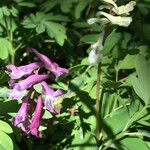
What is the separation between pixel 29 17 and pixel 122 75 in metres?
0.62

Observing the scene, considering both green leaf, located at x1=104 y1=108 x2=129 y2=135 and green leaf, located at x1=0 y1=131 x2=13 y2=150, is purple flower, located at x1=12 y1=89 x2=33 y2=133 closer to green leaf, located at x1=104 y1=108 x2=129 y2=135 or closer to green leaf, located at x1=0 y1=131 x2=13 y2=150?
green leaf, located at x1=0 y1=131 x2=13 y2=150

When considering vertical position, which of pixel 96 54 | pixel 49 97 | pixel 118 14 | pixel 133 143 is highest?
pixel 118 14

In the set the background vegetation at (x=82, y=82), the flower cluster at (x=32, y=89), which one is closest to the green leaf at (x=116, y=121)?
the background vegetation at (x=82, y=82)

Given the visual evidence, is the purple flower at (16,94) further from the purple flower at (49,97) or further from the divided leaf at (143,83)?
the divided leaf at (143,83)

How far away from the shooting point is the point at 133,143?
4.99 ft

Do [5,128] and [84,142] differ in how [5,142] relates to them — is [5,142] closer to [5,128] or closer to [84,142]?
[5,128]

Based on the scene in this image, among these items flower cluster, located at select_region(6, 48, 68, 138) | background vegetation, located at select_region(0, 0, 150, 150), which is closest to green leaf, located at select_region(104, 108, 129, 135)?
background vegetation, located at select_region(0, 0, 150, 150)

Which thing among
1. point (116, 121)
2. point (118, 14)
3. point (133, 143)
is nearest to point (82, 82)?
point (116, 121)

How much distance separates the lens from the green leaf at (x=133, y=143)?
1500mm

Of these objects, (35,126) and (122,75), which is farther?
(122,75)

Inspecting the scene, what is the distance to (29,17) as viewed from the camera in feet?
7.49

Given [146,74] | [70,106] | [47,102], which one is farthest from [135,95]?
[47,102]

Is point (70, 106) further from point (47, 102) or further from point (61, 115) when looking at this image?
point (47, 102)

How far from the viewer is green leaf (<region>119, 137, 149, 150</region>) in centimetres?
150
